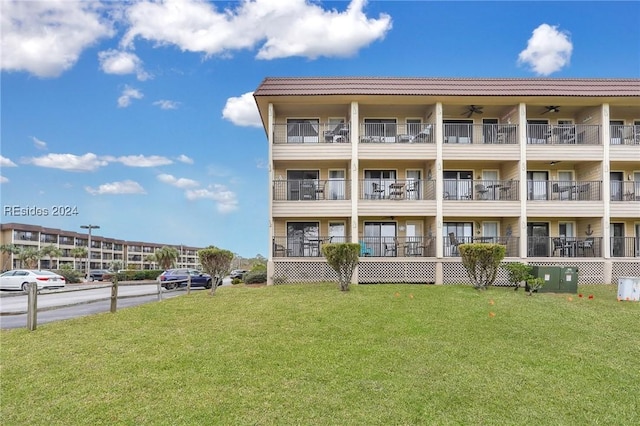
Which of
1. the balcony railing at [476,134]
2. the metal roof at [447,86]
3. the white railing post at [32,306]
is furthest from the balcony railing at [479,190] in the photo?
the white railing post at [32,306]

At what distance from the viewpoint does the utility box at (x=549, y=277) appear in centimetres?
1657

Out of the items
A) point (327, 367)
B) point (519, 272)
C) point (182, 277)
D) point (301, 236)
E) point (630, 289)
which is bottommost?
point (182, 277)

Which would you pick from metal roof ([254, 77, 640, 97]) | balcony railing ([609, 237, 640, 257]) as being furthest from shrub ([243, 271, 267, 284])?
balcony railing ([609, 237, 640, 257])

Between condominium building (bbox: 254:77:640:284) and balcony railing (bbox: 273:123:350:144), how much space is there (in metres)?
0.06

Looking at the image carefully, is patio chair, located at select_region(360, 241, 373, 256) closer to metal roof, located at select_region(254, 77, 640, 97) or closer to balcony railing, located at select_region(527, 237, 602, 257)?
metal roof, located at select_region(254, 77, 640, 97)

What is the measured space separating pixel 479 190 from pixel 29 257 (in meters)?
63.1

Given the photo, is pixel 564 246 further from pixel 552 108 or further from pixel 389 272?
pixel 389 272

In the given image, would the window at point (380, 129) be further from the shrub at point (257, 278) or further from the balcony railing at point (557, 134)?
the shrub at point (257, 278)

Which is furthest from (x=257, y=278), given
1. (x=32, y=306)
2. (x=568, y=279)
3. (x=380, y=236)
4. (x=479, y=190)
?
(x=568, y=279)

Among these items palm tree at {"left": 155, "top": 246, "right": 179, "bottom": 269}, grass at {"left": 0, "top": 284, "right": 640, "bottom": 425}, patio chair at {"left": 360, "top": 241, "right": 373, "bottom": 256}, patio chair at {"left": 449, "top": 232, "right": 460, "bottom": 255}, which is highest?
patio chair at {"left": 449, "top": 232, "right": 460, "bottom": 255}

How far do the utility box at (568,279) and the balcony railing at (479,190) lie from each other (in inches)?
200

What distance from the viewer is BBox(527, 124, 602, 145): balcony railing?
21.6 meters

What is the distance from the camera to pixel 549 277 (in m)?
16.8

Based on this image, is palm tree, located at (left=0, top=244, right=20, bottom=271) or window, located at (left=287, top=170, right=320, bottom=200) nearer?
window, located at (left=287, top=170, right=320, bottom=200)
